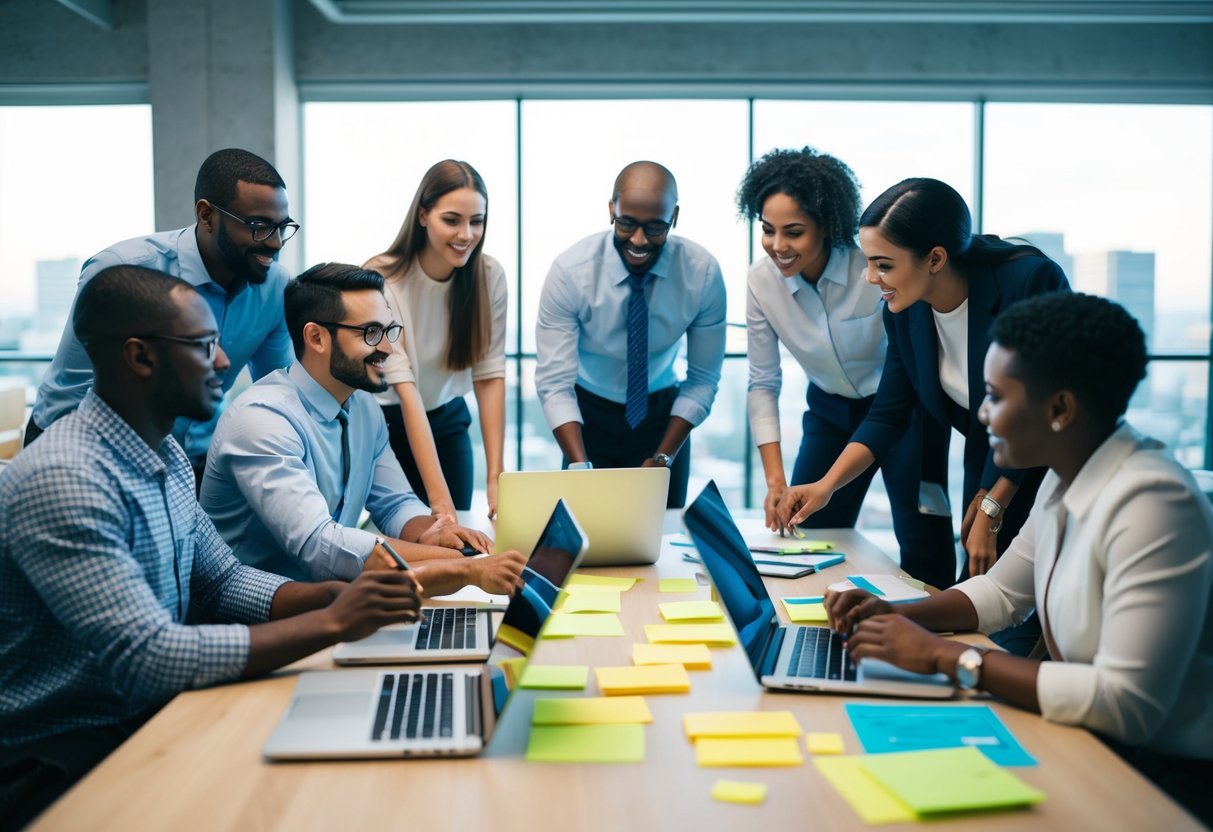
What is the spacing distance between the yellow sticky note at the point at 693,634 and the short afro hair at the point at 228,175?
149 cm

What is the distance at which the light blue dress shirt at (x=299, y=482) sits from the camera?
6.46ft

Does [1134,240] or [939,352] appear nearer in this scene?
[939,352]

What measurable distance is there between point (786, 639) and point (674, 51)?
4283 millimetres

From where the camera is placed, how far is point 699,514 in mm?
1654

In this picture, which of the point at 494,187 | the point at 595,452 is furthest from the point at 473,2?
the point at 595,452

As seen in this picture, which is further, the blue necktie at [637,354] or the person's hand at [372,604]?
the blue necktie at [637,354]

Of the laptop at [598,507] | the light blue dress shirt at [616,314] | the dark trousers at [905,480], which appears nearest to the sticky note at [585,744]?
the laptop at [598,507]

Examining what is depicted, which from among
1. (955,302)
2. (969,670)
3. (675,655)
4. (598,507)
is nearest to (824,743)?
(969,670)

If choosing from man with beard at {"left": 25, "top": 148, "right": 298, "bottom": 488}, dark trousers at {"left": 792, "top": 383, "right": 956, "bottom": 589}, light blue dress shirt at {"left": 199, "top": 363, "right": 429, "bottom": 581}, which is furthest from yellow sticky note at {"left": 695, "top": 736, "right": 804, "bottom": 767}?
man with beard at {"left": 25, "top": 148, "right": 298, "bottom": 488}

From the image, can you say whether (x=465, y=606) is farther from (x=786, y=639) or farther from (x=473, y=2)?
(x=473, y=2)

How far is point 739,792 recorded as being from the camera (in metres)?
1.14

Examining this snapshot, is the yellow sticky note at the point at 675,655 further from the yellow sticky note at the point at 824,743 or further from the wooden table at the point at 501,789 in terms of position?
the yellow sticky note at the point at 824,743

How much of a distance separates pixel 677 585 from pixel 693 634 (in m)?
0.34

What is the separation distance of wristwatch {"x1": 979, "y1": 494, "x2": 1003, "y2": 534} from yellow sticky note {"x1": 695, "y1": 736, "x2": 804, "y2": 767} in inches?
42.1
